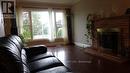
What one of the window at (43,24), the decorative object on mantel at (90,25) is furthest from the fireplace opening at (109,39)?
the window at (43,24)

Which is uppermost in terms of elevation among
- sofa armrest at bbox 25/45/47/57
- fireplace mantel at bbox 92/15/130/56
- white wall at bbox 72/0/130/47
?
white wall at bbox 72/0/130/47

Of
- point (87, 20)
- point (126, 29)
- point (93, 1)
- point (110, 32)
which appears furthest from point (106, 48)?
point (93, 1)

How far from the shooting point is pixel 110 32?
179 inches

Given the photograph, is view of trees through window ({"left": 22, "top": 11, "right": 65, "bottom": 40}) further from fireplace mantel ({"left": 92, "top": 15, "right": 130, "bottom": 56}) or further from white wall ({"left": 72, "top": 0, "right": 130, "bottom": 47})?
fireplace mantel ({"left": 92, "top": 15, "right": 130, "bottom": 56})

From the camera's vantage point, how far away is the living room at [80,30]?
3887 mm

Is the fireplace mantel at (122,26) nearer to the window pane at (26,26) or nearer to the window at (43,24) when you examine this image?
the window at (43,24)

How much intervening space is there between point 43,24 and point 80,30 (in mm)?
2077

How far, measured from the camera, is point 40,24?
23.6ft

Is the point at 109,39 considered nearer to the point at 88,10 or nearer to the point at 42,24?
the point at 88,10

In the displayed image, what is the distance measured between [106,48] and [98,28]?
850 mm

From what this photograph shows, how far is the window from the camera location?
683 centimetres

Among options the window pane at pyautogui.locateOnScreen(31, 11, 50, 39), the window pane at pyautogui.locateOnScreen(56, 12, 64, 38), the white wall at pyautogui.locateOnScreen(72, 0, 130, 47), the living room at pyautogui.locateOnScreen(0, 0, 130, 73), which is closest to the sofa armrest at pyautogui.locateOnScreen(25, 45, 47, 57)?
the living room at pyautogui.locateOnScreen(0, 0, 130, 73)

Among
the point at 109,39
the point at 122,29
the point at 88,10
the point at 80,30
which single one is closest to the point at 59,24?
the point at 80,30

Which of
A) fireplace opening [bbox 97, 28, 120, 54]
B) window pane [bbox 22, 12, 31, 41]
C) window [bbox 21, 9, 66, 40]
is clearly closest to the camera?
fireplace opening [bbox 97, 28, 120, 54]
